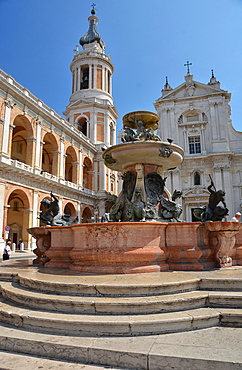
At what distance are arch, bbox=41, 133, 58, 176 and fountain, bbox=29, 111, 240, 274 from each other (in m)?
22.6

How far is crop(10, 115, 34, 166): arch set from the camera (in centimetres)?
2611

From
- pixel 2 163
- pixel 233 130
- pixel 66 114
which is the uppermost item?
pixel 66 114

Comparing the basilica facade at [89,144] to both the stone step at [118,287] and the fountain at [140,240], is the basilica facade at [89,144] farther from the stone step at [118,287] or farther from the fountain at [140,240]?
the stone step at [118,287]

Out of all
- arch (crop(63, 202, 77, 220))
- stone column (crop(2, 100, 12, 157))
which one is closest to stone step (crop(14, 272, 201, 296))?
stone column (crop(2, 100, 12, 157))

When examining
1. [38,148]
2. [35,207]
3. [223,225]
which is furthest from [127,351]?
[38,148]

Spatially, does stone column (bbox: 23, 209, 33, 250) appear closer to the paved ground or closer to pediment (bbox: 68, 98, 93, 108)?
pediment (bbox: 68, 98, 93, 108)

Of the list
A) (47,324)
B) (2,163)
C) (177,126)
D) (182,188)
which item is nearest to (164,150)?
(47,324)

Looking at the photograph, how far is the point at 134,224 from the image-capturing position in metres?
6.05

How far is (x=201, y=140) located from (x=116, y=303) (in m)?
34.6

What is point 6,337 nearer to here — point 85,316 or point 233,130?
point 85,316

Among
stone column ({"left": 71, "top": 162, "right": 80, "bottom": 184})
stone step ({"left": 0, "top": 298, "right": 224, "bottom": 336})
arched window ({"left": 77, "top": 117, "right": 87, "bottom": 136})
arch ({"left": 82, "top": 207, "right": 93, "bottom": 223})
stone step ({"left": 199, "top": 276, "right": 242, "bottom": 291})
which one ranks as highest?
arched window ({"left": 77, "top": 117, "right": 87, "bottom": 136})

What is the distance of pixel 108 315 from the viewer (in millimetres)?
3826

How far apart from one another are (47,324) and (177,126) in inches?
1400

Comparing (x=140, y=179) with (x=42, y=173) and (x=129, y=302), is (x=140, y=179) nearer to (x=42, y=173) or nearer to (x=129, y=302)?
(x=129, y=302)
